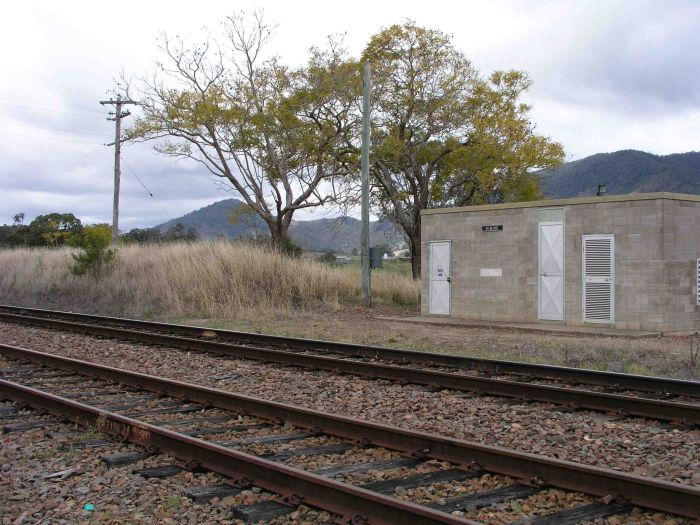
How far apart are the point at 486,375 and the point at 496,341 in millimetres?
4505

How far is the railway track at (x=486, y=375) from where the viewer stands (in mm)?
8008

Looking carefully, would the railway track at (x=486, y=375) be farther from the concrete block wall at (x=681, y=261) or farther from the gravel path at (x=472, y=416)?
the concrete block wall at (x=681, y=261)

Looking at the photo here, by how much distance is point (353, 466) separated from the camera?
5844mm

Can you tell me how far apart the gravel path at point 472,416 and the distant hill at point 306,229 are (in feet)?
57.8

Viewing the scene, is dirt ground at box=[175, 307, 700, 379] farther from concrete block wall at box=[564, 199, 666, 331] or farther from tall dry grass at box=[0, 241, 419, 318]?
tall dry grass at box=[0, 241, 419, 318]

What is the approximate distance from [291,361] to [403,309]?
11730 millimetres

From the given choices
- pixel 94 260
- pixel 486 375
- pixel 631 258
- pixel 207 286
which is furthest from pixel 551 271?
pixel 94 260

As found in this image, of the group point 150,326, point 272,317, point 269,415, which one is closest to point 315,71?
point 272,317

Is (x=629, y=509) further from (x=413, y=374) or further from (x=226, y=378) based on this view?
(x=226, y=378)

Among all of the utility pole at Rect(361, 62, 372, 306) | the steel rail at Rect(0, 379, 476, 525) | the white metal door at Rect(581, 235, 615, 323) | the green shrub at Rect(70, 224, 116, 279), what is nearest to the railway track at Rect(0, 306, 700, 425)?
the steel rail at Rect(0, 379, 476, 525)

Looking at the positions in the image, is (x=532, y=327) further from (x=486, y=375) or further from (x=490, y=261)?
(x=486, y=375)

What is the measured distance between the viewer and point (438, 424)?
7.44m

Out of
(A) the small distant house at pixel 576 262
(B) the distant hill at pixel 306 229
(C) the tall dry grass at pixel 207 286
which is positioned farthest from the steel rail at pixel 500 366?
(B) the distant hill at pixel 306 229

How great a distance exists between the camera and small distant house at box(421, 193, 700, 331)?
53.6 feet
